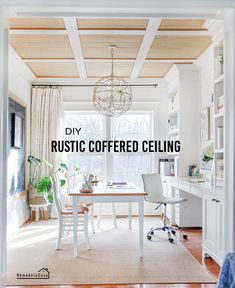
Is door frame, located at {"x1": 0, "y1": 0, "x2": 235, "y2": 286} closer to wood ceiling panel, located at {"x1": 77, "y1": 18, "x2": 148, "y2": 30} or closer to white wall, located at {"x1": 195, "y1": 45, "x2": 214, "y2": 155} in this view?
wood ceiling panel, located at {"x1": 77, "y1": 18, "x2": 148, "y2": 30}

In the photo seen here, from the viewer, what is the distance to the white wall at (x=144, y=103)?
713 cm

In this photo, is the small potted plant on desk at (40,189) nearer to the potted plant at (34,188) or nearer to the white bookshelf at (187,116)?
the potted plant at (34,188)

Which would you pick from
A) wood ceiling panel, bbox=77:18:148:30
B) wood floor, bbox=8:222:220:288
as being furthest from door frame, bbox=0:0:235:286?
wood ceiling panel, bbox=77:18:148:30

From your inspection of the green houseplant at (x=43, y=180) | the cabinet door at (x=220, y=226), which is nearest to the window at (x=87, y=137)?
the green houseplant at (x=43, y=180)

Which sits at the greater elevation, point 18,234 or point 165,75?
point 165,75

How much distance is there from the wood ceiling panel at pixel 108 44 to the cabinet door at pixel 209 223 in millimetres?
2242

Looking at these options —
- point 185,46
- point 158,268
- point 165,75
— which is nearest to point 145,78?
point 165,75

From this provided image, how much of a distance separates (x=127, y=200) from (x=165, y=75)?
325 centimetres

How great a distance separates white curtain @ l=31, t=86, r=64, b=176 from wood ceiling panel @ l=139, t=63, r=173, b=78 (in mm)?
1749

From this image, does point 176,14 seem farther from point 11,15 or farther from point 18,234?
point 18,234

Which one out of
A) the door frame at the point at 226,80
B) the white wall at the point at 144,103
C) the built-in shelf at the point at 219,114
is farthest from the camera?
the white wall at the point at 144,103

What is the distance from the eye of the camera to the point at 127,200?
14.1 ft

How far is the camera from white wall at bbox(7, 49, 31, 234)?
540 centimetres

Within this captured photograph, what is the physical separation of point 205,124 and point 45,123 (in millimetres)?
3024
